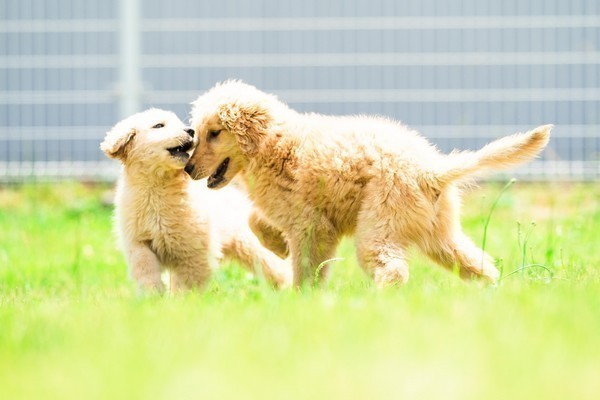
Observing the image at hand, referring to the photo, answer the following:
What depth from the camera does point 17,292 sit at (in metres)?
4.30

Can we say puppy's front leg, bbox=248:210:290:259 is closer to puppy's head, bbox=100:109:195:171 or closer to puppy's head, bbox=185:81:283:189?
puppy's head, bbox=185:81:283:189

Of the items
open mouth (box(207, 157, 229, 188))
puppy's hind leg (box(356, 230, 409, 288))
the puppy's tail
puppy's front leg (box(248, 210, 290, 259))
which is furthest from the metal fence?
puppy's hind leg (box(356, 230, 409, 288))

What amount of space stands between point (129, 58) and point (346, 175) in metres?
4.92

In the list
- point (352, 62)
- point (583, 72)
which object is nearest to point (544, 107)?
point (583, 72)

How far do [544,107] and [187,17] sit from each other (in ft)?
9.94

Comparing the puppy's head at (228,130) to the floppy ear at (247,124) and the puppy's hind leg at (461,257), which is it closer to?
the floppy ear at (247,124)

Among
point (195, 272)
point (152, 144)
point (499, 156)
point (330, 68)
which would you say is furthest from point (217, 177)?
point (330, 68)

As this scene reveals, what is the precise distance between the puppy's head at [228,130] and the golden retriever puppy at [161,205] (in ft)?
0.25

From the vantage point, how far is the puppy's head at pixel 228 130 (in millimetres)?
4070

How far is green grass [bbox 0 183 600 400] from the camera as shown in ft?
6.57

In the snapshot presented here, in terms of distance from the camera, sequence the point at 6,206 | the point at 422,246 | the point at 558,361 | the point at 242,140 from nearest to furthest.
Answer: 1. the point at 558,361
2. the point at 422,246
3. the point at 242,140
4. the point at 6,206

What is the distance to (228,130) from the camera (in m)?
4.10

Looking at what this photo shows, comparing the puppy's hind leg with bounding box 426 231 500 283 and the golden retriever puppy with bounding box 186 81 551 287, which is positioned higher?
the golden retriever puppy with bounding box 186 81 551 287

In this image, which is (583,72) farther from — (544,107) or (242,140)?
(242,140)
